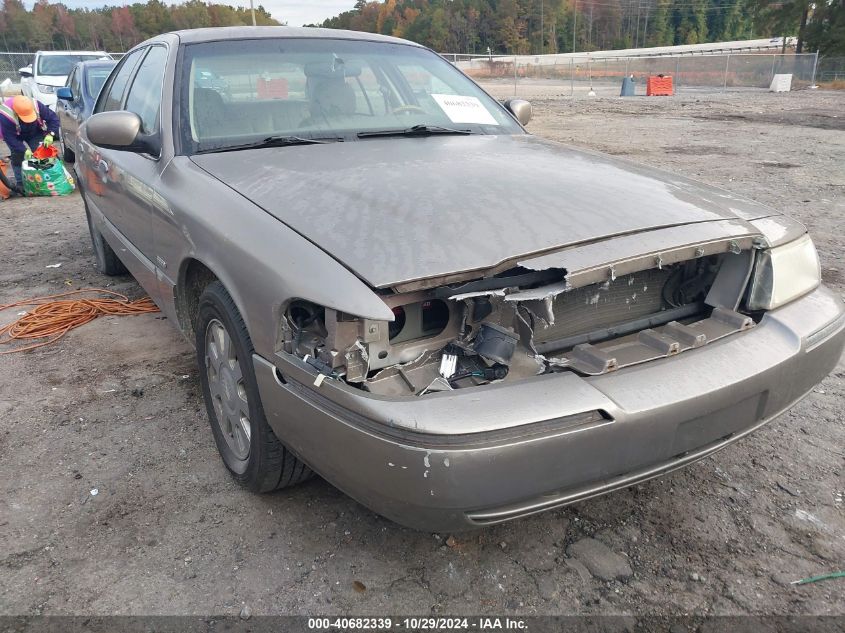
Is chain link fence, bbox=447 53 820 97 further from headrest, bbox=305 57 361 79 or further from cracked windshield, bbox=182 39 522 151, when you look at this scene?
headrest, bbox=305 57 361 79

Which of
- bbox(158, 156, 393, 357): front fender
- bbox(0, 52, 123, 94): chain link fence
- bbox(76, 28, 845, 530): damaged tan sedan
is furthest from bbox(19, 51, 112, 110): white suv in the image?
bbox(0, 52, 123, 94): chain link fence

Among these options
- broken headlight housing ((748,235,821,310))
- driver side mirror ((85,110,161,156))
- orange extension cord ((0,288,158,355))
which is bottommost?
orange extension cord ((0,288,158,355))

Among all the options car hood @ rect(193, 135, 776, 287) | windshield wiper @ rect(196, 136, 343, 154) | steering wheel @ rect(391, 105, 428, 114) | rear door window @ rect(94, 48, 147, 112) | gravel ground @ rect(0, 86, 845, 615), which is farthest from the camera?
rear door window @ rect(94, 48, 147, 112)

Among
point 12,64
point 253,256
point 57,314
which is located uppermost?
point 12,64

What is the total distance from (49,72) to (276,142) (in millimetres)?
14928

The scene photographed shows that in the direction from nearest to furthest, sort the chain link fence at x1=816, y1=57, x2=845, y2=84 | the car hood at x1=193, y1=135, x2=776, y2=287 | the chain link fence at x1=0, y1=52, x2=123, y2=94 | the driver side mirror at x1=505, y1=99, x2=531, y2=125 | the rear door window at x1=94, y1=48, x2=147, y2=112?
the car hood at x1=193, y1=135, x2=776, y2=287, the driver side mirror at x1=505, y1=99, x2=531, y2=125, the rear door window at x1=94, y1=48, x2=147, y2=112, the chain link fence at x1=0, y1=52, x2=123, y2=94, the chain link fence at x1=816, y1=57, x2=845, y2=84

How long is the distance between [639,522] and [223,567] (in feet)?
4.83

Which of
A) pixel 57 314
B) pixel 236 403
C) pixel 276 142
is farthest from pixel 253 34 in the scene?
pixel 57 314

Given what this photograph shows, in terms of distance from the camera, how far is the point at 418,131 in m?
3.30

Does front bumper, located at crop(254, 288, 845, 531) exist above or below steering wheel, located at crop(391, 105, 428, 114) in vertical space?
below

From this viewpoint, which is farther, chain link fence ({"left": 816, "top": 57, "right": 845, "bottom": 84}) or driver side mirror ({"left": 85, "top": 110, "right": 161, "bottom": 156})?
chain link fence ({"left": 816, "top": 57, "right": 845, "bottom": 84})

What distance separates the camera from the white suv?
46.4ft

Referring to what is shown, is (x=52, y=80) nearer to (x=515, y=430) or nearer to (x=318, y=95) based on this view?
(x=318, y=95)

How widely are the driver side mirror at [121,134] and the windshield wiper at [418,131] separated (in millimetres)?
961
